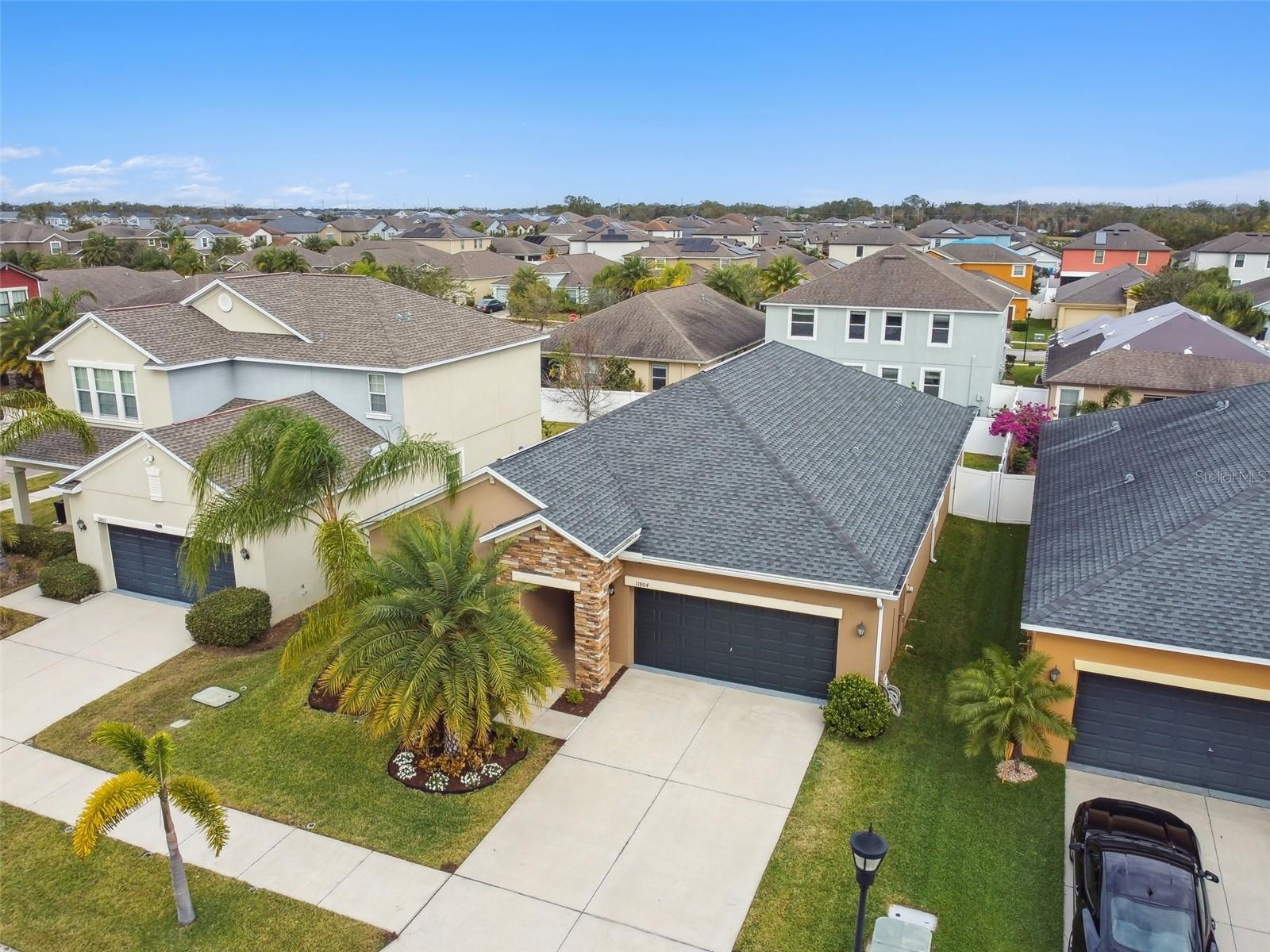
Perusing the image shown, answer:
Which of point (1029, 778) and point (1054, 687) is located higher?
point (1054, 687)

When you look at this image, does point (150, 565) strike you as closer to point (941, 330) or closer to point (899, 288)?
point (899, 288)

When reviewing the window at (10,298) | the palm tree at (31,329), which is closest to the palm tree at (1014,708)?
the palm tree at (31,329)

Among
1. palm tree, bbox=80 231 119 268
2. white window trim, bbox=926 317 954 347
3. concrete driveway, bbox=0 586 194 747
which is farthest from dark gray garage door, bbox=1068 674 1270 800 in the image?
palm tree, bbox=80 231 119 268

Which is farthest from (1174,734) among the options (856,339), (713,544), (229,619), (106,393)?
(856,339)

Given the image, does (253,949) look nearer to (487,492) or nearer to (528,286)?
(487,492)

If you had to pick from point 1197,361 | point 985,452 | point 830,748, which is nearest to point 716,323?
point 985,452

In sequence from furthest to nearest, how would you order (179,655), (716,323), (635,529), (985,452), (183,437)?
(716,323), (985,452), (183,437), (179,655), (635,529)
